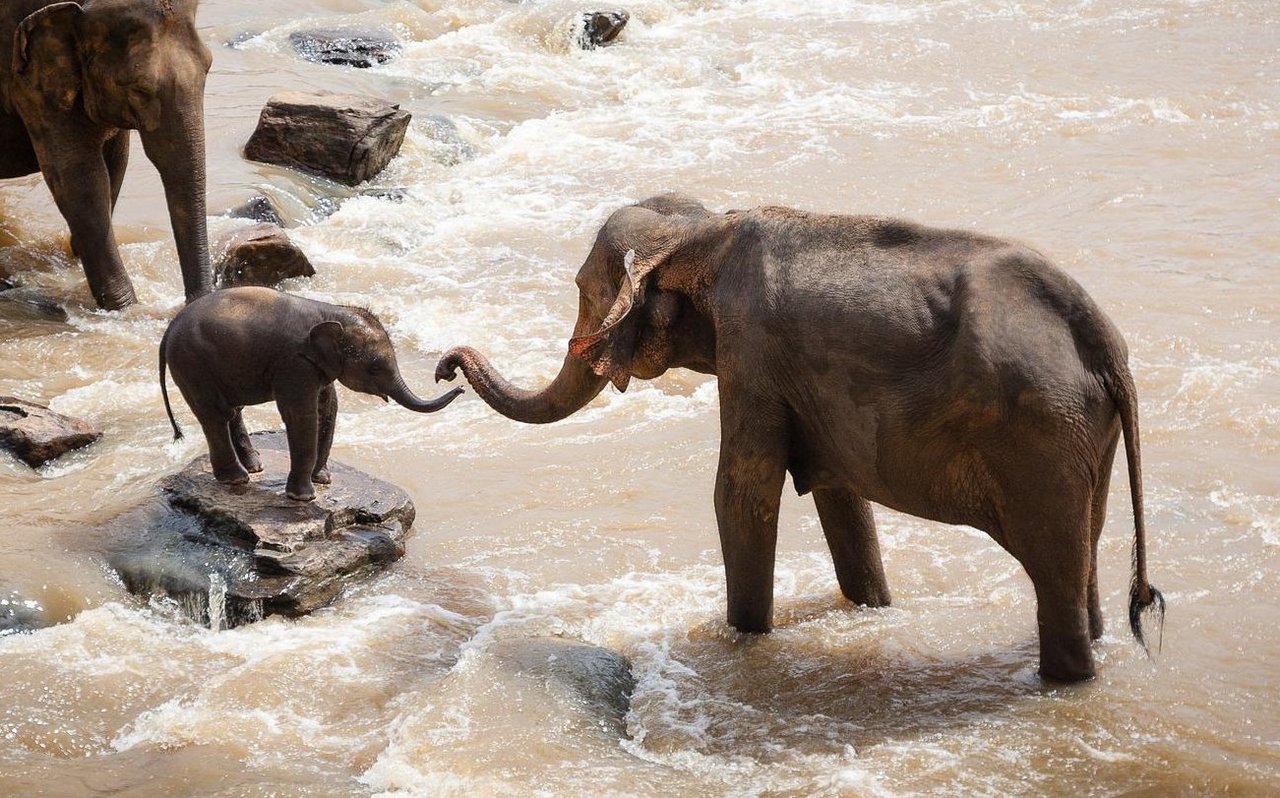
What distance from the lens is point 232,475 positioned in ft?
23.6

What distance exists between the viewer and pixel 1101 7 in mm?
21250

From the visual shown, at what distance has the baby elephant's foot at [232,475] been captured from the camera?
7.18m

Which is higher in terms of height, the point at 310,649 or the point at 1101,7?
the point at 1101,7

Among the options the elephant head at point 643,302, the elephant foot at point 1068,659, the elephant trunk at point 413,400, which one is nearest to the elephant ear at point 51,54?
the elephant trunk at point 413,400

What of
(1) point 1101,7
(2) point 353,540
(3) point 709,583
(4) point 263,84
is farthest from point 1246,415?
(1) point 1101,7

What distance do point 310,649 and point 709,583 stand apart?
1.76 meters

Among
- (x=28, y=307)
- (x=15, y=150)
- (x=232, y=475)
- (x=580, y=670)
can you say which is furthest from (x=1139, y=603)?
(x=15, y=150)

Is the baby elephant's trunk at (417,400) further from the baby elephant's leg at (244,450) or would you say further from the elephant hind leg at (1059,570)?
the elephant hind leg at (1059,570)

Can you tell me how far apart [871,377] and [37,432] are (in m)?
4.49

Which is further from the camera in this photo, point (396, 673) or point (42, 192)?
point (42, 192)

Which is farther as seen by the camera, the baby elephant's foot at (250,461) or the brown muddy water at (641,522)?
the baby elephant's foot at (250,461)

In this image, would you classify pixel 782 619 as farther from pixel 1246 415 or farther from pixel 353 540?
pixel 1246 415

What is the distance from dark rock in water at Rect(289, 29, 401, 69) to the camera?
19109 millimetres

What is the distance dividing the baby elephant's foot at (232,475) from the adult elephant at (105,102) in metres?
2.99
